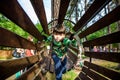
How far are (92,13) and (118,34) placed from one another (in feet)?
2.68

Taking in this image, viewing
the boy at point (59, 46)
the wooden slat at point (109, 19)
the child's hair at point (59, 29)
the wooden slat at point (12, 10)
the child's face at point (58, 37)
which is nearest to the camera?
the wooden slat at point (12, 10)

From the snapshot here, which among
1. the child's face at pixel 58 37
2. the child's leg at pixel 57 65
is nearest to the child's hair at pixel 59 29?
the child's face at pixel 58 37

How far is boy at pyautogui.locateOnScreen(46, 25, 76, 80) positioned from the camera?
214 inches

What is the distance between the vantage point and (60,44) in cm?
570

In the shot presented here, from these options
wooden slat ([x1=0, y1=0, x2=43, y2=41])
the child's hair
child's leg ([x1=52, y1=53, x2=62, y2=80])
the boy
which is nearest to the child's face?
the boy

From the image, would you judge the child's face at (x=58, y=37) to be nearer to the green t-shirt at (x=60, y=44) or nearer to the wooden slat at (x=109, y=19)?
the green t-shirt at (x=60, y=44)

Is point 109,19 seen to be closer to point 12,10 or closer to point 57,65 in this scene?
point 12,10

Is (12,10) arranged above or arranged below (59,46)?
above

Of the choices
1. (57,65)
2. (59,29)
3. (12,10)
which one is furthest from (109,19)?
(57,65)

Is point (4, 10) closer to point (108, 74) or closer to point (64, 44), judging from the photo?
point (108, 74)

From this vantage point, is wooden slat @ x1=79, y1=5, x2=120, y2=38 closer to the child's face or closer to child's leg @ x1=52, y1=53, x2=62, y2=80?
the child's face

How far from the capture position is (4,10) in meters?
1.87

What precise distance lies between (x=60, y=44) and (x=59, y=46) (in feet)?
0.26

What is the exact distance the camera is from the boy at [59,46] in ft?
17.9
